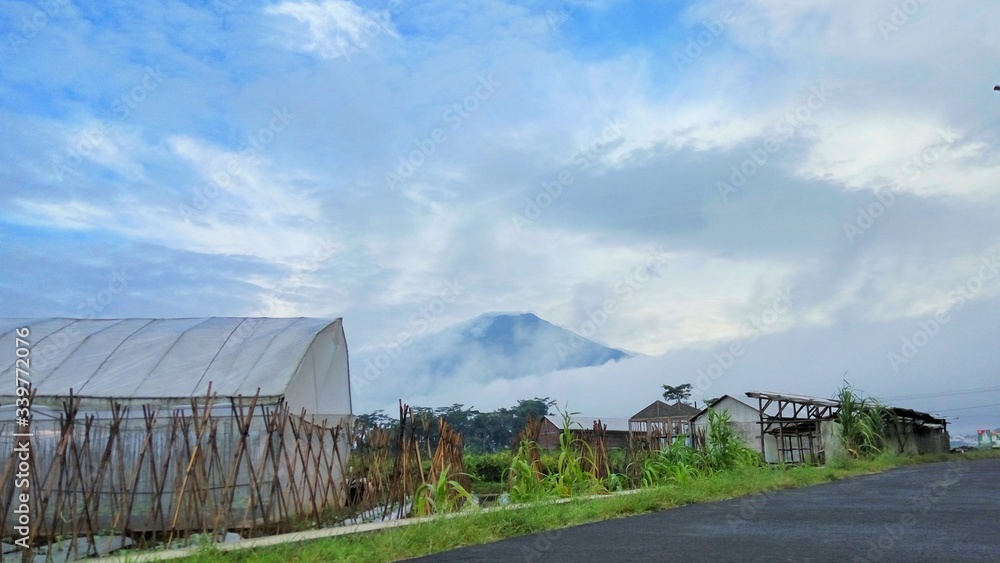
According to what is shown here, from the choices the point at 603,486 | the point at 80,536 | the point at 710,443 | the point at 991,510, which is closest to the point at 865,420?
the point at 710,443

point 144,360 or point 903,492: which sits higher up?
point 144,360

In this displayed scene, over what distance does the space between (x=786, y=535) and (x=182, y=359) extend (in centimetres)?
1059

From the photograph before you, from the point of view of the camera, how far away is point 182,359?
1422cm

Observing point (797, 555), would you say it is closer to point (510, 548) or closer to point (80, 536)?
point (510, 548)

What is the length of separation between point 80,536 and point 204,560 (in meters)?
4.27

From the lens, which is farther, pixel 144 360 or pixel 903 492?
pixel 144 360

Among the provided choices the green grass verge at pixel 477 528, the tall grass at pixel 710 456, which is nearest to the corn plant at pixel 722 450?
the tall grass at pixel 710 456

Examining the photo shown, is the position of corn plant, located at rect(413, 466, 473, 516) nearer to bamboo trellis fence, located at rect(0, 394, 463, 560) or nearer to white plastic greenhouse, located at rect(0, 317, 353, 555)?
bamboo trellis fence, located at rect(0, 394, 463, 560)

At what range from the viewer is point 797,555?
20.3ft

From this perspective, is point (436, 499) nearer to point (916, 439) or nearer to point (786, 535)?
point (786, 535)

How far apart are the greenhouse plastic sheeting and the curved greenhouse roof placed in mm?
16

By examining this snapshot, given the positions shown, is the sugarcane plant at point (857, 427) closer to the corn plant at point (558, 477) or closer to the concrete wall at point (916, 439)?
the concrete wall at point (916, 439)

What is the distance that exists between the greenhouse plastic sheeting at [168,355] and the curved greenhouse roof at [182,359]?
2 centimetres

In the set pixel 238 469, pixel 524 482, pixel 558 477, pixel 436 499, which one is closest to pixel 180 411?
pixel 238 469
